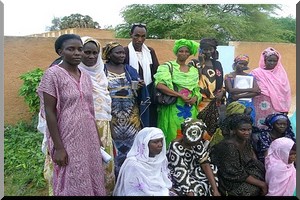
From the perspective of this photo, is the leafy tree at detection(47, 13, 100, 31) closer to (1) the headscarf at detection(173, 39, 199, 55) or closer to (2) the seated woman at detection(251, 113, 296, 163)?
(1) the headscarf at detection(173, 39, 199, 55)

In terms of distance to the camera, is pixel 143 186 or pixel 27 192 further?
pixel 27 192

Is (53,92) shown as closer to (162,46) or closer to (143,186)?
(143,186)

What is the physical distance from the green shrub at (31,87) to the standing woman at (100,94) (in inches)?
40.1

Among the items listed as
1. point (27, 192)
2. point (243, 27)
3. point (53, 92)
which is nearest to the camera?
point (53, 92)

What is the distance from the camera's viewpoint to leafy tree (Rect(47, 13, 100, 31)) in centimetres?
576

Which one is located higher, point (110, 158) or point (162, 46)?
point (162, 46)

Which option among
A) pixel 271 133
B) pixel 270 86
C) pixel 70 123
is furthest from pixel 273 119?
pixel 70 123

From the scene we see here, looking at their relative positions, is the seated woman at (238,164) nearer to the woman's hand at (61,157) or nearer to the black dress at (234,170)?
the black dress at (234,170)

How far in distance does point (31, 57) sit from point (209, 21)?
232cm

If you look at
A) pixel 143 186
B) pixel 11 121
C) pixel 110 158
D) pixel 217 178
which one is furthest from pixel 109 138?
pixel 11 121

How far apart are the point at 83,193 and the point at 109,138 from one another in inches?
24.5

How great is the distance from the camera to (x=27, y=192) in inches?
207

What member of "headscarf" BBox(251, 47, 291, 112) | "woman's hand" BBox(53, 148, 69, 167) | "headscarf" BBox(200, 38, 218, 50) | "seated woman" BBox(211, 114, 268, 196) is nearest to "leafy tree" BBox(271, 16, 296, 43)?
"headscarf" BBox(251, 47, 291, 112)

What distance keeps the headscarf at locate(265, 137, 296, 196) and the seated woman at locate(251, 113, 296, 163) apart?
0.07 m
